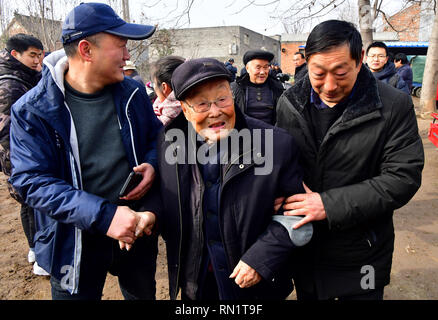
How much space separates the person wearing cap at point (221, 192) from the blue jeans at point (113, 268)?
1.09 ft

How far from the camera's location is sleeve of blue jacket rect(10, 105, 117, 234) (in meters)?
1.49

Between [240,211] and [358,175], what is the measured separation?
61 cm

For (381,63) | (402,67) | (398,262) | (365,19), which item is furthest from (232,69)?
(398,262)

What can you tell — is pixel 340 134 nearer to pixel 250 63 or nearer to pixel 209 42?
pixel 250 63

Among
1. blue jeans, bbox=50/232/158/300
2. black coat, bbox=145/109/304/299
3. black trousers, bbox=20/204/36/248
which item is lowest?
black trousers, bbox=20/204/36/248

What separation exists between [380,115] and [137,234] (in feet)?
4.23

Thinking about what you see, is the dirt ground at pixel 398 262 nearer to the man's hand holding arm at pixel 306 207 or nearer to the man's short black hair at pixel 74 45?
the man's hand holding arm at pixel 306 207

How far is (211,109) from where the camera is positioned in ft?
4.91

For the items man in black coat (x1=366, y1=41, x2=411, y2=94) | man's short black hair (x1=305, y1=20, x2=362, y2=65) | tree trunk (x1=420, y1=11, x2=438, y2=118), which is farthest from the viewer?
tree trunk (x1=420, y1=11, x2=438, y2=118)

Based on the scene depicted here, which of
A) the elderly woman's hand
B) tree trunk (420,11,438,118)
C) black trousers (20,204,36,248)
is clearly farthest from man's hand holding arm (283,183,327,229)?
tree trunk (420,11,438,118)

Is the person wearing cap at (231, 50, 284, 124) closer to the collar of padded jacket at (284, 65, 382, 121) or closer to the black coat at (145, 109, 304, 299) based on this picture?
the collar of padded jacket at (284, 65, 382, 121)

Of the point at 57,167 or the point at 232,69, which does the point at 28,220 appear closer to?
the point at 57,167

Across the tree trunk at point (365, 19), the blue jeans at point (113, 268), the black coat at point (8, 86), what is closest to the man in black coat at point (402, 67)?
the tree trunk at point (365, 19)

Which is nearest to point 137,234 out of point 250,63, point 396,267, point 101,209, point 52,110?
point 101,209
